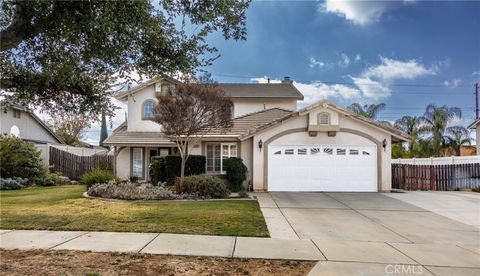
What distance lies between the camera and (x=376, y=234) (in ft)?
29.1

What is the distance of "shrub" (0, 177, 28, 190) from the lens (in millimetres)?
17953

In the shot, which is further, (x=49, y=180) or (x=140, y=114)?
(x=140, y=114)

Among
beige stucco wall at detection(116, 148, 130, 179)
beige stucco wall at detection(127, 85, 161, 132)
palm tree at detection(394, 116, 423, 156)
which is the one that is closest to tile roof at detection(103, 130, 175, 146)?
beige stucco wall at detection(127, 85, 161, 132)

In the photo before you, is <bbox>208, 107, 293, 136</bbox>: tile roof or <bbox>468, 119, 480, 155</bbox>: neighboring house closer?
<bbox>208, 107, 293, 136</bbox>: tile roof

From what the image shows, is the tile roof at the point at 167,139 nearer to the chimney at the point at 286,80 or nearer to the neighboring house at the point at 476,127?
the chimney at the point at 286,80

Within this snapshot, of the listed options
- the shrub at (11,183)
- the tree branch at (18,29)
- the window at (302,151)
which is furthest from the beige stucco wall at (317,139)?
the tree branch at (18,29)

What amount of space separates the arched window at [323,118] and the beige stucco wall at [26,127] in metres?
18.7

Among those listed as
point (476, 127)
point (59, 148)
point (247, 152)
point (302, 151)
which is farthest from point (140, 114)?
point (476, 127)

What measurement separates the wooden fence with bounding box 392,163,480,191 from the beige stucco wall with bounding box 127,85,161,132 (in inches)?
570

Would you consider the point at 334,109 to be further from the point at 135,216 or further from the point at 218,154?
the point at 135,216

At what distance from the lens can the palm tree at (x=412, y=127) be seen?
29723 millimetres

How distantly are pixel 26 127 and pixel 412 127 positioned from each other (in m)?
30.0

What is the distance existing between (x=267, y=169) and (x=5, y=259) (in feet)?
42.7

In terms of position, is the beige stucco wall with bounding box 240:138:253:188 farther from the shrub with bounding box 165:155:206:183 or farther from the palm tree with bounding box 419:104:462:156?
the palm tree with bounding box 419:104:462:156
